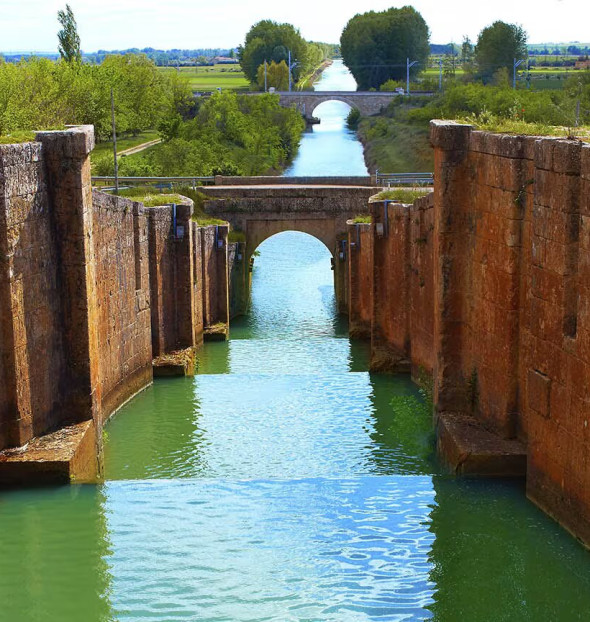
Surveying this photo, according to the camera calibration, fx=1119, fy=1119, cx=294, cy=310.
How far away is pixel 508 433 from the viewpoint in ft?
43.5

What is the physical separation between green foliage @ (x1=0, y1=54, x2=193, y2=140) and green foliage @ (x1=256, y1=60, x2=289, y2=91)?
110 feet

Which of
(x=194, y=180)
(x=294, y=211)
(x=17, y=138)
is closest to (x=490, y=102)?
(x=194, y=180)

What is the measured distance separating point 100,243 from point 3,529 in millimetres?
6560

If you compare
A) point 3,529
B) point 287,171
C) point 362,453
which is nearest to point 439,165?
point 362,453

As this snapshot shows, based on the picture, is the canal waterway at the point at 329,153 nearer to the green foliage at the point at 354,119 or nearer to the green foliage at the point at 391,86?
the green foliage at the point at 354,119

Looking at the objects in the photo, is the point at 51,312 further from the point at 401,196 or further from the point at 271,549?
the point at 401,196

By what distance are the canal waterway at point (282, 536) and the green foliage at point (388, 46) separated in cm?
9967

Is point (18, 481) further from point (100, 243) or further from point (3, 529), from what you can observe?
point (100, 243)

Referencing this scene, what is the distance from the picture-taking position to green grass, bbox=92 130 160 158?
182 ft

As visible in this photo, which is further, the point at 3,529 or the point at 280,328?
the point at 280,328

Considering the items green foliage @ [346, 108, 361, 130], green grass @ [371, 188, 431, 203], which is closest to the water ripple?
green grass @ [371, 188, 431, 203]

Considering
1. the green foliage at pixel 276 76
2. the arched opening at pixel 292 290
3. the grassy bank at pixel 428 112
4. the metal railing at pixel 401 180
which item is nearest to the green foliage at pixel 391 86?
the grassy bank at pixel 428 112

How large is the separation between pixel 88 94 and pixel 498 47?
186ft

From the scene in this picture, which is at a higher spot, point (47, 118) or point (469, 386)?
point (47, 118)
